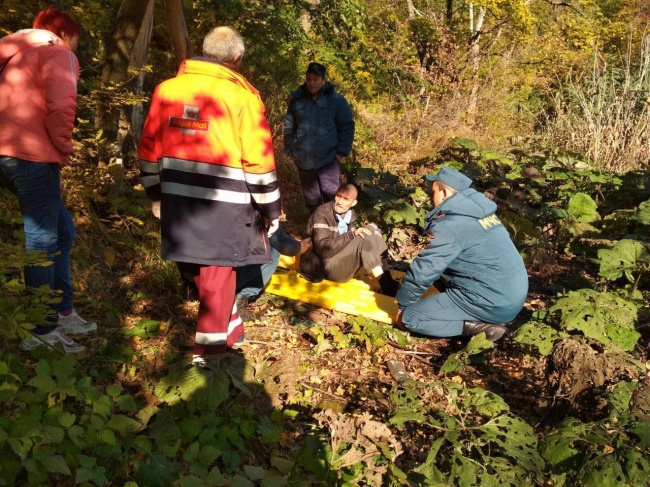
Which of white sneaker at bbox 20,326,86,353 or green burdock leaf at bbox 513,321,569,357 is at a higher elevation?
green burdock leaf at bbox 513,321,569,357

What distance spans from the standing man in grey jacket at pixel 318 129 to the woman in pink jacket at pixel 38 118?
2603mm

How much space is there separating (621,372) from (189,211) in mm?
2779

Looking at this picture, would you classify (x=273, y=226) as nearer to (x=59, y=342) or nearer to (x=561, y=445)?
(x=59, y=342)

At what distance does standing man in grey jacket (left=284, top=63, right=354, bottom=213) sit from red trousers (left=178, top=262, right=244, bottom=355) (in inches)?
98.9

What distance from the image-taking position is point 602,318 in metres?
3.45

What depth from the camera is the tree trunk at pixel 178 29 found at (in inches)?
203

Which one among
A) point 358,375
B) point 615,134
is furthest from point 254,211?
point 615,134

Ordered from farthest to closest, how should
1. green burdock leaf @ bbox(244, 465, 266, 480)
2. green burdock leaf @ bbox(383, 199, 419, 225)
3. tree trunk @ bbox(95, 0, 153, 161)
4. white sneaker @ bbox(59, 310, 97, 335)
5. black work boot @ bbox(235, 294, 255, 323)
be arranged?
green burdock leaf @ bbox(383, 199, 419, 225), tree trunk @ bbox(95, 0, 153, 161), black work boot @ bbox(235, 294, 255, 323), white sneaker @ bbox(59, 310, 97, 335), green burdock leaf @ bbox(244, 465, 266, 480)

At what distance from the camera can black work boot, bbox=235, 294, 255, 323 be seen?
4117mm

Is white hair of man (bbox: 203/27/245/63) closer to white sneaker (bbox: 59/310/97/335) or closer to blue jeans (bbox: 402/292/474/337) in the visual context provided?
white sneaker (bbox: 59/310/97/335)

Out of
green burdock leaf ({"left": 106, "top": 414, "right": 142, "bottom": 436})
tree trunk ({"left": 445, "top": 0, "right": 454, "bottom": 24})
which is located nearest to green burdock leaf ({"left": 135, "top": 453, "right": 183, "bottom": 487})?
green burdock leaf ({"left": 106, "top": 414, "right": 142, "bottom": 436})

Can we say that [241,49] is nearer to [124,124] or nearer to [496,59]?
[124,124]

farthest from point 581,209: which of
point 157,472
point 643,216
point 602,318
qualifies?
point 157,472

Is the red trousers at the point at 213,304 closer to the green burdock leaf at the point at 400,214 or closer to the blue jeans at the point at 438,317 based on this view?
the blue jeans at the point at 438,317
